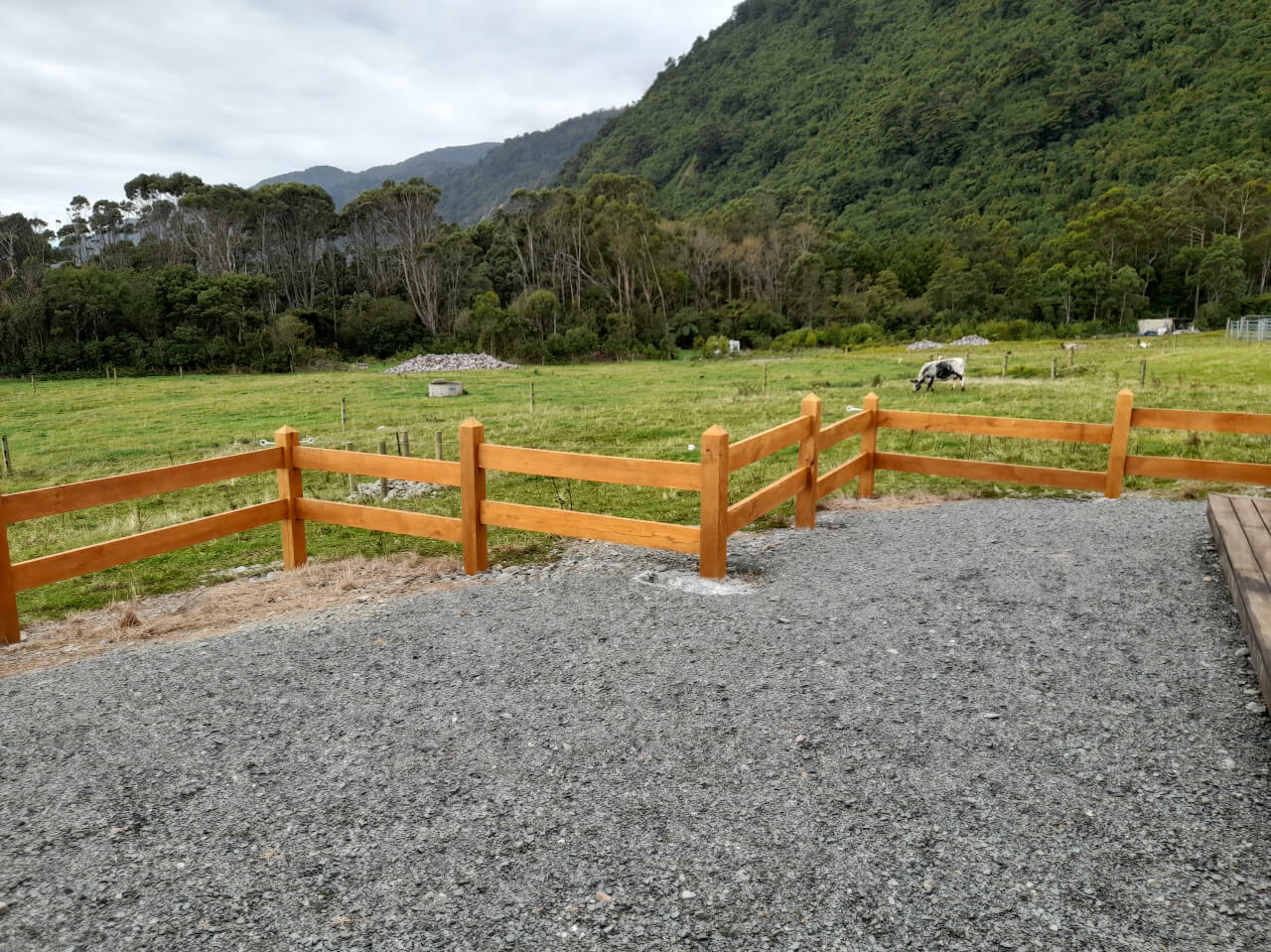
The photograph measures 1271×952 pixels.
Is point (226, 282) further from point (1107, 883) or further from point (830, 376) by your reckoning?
point (1107, 883)

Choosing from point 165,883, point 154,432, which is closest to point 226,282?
point 154,432

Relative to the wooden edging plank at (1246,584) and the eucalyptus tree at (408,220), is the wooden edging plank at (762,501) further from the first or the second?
the eucalyptus tree at (408,220)

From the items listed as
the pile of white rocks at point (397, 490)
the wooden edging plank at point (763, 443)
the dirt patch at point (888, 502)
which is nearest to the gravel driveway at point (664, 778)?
the wooden edging plank at point (763, 443)

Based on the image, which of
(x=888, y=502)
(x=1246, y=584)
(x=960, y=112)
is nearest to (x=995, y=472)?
(x=888, y=502)

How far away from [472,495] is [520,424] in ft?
46.3

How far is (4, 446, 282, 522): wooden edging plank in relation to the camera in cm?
527

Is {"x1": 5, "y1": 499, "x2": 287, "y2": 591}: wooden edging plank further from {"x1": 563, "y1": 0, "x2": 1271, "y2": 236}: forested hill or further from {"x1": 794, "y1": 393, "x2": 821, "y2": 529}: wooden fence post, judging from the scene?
{"x1": 563, "y1": 0, "x2": 1271, "y2": 236}: forested hill

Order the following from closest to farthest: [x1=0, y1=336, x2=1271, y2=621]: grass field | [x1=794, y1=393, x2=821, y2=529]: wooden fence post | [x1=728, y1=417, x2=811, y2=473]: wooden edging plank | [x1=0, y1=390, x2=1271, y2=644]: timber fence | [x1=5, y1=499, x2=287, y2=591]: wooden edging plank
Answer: [x1=5, y1=499, x2=287, y2=591]: wooden edging plank, [x1=0, y1=390, x2=1271, y2=644]: timber fence, [x1=728, y1=417, x2=811, y2=473]: wooden edging plank, [x1=794, y1=393, x2=821, y2=529]: wooden fence post, [x1=0, y1=336, x2=1271, y2=621]: grass field

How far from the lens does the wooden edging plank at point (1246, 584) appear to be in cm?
377

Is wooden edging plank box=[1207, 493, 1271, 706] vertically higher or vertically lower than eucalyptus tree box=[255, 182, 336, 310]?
lower

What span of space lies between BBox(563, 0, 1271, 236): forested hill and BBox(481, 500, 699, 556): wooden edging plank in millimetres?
110304

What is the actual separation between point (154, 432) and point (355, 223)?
66.1m

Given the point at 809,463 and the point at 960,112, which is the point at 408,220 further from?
the point at 960,112

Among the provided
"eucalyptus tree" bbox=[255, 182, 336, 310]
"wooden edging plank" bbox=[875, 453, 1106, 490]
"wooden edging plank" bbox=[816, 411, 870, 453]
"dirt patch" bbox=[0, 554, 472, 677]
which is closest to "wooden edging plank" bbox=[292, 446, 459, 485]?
"dirt patch" bbox=[0, 554, 472, 677]
